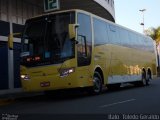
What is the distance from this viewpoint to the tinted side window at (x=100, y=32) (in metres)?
21.0

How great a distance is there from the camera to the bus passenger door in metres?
18.9

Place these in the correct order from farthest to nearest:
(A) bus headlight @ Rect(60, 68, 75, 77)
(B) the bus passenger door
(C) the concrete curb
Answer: (C) the concrete curb
(B) the bus passenger door
(A) bus headlight @ Rect(60, 68, 75, 77)

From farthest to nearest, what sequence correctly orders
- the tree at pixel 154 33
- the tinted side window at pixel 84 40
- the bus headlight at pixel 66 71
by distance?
the tree at pixel 154 33
the tinted side window at pixel 84 40
the bus headlight at pixel 66 71

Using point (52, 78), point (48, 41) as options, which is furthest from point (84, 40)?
point (52, 78)

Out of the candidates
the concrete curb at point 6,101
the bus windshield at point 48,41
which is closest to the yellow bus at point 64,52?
the bus windshield at point 48,41

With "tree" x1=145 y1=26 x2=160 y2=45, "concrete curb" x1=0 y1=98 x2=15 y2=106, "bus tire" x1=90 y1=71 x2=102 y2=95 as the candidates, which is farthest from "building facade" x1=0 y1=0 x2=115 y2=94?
"tree" x1=145 y1=26 x2=160 y2=45

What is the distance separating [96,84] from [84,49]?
2.05 meters

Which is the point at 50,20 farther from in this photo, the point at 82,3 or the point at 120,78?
the point at 82,3

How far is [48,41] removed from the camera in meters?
18.7

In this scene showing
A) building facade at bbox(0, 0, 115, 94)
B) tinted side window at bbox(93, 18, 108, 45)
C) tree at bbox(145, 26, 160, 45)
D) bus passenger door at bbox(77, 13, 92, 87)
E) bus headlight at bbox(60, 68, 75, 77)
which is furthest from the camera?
tree at bbox(145, 26, 160, 45)

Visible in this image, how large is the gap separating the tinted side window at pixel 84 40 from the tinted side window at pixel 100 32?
770 mm

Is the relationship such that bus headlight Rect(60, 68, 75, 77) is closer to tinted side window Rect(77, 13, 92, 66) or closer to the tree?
tinted side window Rect(77, 13, 92, 66)

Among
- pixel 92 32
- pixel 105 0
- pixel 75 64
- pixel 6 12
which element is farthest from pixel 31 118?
pixel 105 0

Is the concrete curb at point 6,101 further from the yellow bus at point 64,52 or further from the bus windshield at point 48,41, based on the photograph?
the bus windshield at point 48,41
